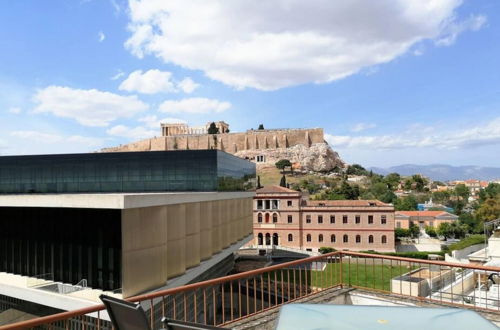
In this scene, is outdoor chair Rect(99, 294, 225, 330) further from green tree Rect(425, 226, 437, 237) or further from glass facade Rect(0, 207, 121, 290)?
green tree Rect(425, 226, 437, 237)

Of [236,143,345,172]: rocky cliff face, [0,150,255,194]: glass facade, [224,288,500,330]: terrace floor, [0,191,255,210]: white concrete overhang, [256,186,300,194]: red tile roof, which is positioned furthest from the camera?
[236,143,345,172]: rocky cliff face

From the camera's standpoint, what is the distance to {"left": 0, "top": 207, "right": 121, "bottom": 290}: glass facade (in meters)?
13.9

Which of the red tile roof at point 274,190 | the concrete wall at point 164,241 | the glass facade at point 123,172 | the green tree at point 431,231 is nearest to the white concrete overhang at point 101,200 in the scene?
the concrete wall at point 164,241

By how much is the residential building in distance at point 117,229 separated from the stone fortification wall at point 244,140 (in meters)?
92.7

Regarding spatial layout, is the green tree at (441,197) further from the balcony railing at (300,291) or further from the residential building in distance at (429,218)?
the balcony railing at (300,291)

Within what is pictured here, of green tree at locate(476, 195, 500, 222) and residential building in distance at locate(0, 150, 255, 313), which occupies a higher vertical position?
residential building in distance at locate(0, 150, 255, 313)

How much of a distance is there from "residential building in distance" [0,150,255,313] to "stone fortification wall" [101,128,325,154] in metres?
92.7

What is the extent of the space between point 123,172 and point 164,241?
10.9 metres

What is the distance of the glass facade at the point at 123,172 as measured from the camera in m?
22.8

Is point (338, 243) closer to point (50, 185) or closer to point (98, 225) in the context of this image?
point (50, 185)

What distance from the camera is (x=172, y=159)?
23.3 meters

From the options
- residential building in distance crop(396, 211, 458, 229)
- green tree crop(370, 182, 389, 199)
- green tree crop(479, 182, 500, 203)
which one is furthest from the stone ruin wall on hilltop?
residential building in distance crop(396, 211, 458, 229)

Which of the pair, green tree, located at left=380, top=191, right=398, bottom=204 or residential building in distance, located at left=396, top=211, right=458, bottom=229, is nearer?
residential building in distance, located at left=396, top=211, right=458, bottom=229

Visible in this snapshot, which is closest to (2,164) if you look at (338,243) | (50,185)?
(50,185)
